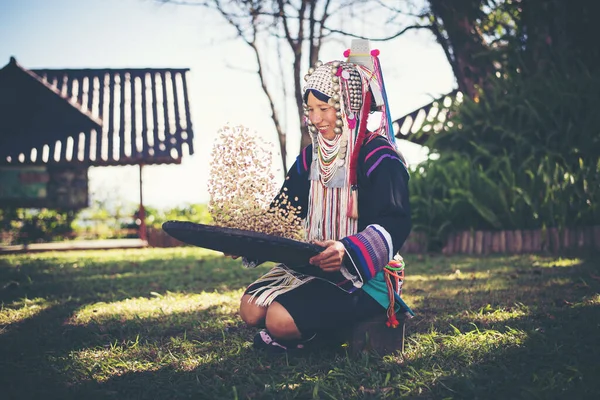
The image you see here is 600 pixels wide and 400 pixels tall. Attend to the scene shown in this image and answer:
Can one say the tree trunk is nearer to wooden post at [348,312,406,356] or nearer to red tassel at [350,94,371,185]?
red tassel at [350,94,371,185]

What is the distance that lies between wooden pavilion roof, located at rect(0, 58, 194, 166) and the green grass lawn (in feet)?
24.0

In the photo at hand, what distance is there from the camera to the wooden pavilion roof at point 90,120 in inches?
486

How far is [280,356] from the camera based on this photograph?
9.62 ft

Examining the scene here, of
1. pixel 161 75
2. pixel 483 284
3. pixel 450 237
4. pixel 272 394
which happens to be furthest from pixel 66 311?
pixel 161 75

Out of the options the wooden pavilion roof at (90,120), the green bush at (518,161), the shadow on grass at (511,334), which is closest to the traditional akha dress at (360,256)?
the shadow on grass at (511,334)

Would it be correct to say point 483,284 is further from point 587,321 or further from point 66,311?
point 66,311

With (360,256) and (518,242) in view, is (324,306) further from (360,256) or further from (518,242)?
(518,242)

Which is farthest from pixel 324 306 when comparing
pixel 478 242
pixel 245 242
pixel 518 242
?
pixel 478 242

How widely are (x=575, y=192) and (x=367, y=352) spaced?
18.7 feet

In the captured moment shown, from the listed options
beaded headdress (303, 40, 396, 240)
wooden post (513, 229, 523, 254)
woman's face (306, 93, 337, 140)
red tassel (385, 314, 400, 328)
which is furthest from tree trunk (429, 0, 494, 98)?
red tassel (385, 314, 400, 328)

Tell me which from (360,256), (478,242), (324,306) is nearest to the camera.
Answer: (360,256)

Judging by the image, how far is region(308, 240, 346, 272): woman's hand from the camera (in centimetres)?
254

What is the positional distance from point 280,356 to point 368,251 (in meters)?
0.80

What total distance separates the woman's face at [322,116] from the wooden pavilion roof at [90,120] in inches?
391
